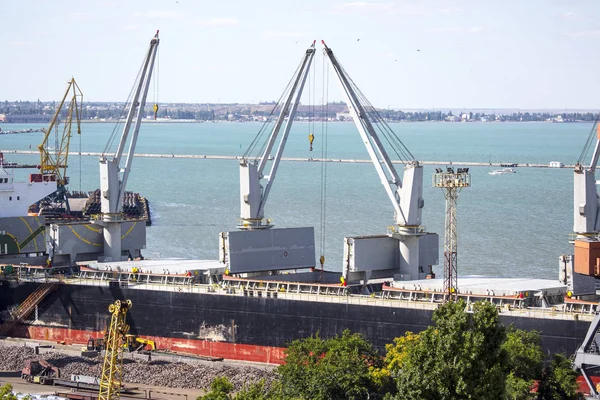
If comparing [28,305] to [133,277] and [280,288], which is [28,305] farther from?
[280,288]

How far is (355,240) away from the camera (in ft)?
149

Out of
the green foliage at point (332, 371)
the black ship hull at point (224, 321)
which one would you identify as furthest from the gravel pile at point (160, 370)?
the green foliage at point (332, 371)

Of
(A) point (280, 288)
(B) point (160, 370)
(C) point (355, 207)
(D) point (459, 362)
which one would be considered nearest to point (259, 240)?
(A) point (280, 288)

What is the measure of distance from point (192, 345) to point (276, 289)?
11.9ft

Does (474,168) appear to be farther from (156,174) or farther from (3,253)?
(3,253)

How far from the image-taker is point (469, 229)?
8331 cm

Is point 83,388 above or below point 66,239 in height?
below

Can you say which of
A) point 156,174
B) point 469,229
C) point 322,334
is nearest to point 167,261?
point 322,334

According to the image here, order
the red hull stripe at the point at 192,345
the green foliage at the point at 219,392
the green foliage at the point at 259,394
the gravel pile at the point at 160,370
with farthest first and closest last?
1. the red hull stripe at the point at 192,345
2. the gravel pile at the point at 160,370
3. the green foliage at the point at 219,392
4. the green foliage at the point at 259,394

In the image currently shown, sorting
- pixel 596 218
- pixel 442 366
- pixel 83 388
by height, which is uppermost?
pixel 596 218

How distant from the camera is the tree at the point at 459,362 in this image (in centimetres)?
2825

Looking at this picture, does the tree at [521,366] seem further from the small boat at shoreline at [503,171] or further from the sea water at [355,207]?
the small boat at shoreline at [503,171]

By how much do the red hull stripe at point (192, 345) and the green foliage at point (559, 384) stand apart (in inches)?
441

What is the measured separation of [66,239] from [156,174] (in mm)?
96385
